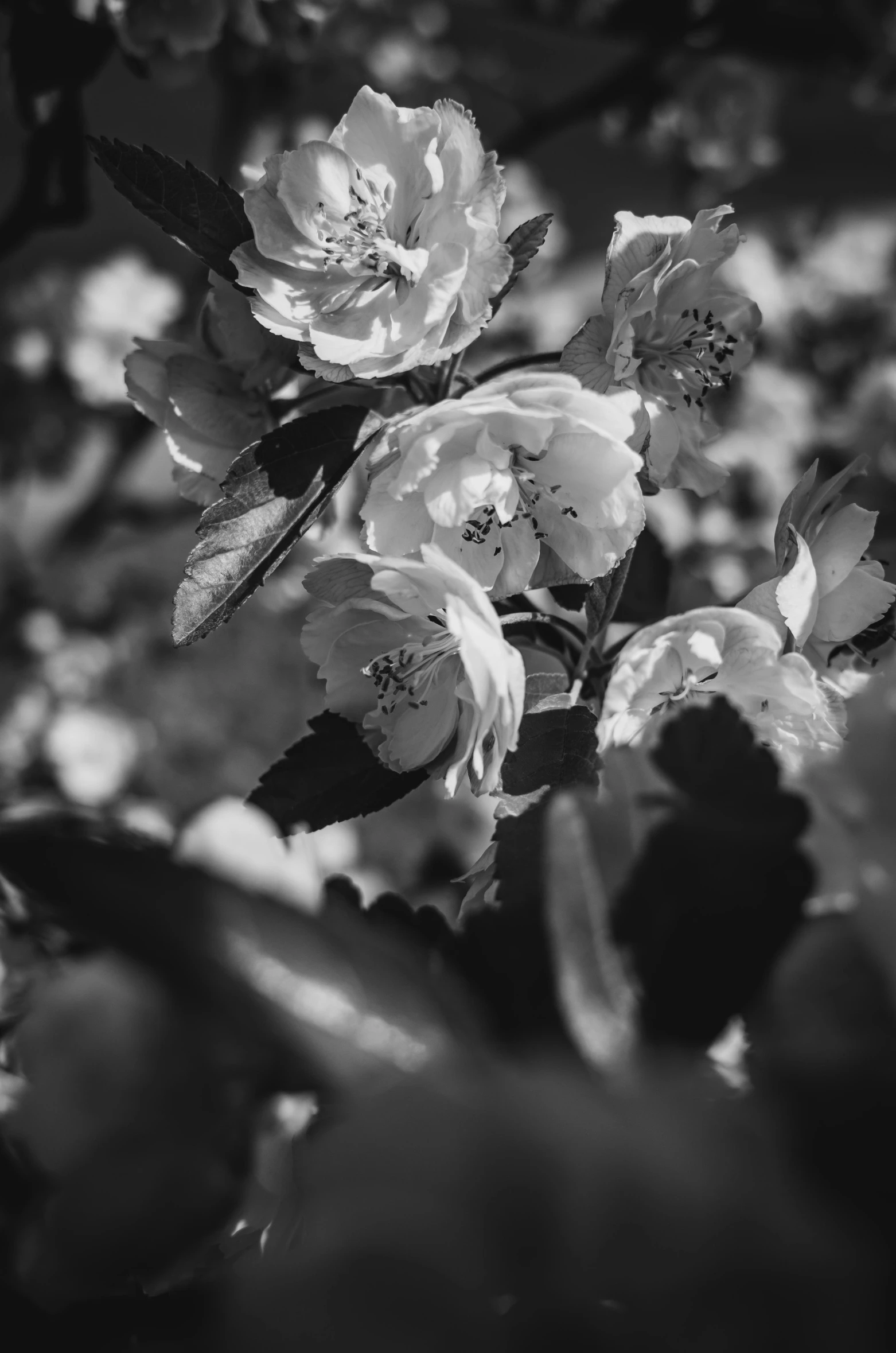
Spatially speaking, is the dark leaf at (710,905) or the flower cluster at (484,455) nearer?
the dark leaf at (710,905)

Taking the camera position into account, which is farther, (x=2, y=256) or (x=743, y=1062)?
(x=2, y=256)

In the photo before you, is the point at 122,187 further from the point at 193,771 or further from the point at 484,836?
the point at 193,771

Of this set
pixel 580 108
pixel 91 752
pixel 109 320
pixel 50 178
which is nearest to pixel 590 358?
pixel 50 178

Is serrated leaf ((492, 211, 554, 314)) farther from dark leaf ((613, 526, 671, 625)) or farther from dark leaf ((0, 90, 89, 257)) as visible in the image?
dark leaf ((0, 90, 89, 257))

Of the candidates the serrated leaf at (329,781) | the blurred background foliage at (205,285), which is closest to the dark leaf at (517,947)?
the serrated leaf at (329,781)

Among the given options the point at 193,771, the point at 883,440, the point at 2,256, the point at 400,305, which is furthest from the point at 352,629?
the point at 193,771

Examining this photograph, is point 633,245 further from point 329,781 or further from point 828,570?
point 329,781

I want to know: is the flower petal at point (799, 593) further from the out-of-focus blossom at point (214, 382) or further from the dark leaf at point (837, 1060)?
the out-of-focus blossom at point (214, 382)
